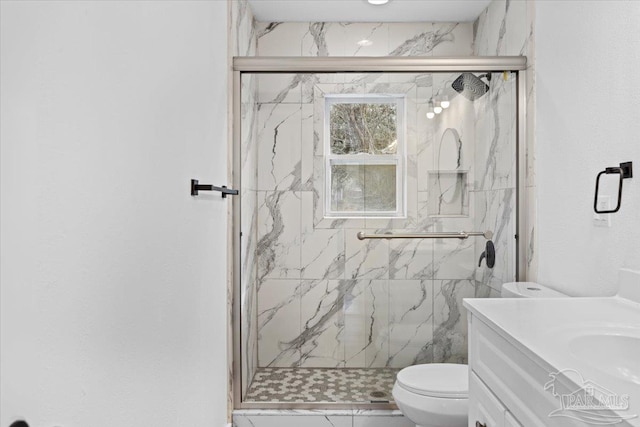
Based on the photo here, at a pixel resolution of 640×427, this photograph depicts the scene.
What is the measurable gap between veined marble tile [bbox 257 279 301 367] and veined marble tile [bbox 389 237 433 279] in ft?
1.73

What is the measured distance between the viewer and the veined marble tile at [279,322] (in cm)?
233

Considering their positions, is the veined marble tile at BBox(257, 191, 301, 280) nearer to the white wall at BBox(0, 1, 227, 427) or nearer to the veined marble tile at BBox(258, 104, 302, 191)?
the veined marble tile at BBox(258, 104, 302, 191)

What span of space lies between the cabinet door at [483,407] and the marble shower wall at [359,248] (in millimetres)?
929

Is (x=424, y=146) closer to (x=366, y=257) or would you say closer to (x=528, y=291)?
(x=366, y=257)

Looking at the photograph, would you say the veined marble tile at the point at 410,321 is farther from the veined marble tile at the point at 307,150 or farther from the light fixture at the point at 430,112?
the light fixture at the point at 430,112

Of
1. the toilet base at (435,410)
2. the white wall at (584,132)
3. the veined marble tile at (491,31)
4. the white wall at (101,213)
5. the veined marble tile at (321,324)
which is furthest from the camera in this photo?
the veined marble tile at (491,31)

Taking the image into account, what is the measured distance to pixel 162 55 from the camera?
1.31 meters

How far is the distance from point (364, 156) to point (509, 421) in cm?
145

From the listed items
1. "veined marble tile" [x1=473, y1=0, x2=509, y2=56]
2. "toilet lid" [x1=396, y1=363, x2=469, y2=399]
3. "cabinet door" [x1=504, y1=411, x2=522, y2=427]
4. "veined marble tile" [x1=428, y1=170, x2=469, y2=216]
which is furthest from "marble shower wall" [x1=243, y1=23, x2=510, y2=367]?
"cabinet door" [x1=504, y1=411, x2=522, y2=427]

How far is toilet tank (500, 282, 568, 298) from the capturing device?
1.81 m

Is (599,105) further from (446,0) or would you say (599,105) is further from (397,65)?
(446,0)

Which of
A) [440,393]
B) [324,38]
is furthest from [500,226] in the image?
[324,38]

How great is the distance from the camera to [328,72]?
7.39 ft

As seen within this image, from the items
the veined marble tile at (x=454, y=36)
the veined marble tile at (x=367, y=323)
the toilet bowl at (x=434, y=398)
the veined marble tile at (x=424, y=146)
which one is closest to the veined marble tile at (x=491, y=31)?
the veined marble tile at (x=454, y=36)
